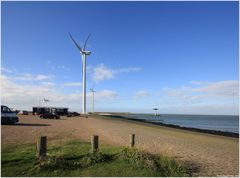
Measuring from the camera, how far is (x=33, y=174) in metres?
10.6

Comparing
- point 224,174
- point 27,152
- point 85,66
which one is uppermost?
point 85,66

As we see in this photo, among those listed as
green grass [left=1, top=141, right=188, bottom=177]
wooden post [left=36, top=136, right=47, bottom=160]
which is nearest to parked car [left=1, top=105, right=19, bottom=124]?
green grass [left=1, top=141, right=188, bottom=177]

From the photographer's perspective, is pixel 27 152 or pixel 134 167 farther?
pixel 27 152

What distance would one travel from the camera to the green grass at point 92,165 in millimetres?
10883

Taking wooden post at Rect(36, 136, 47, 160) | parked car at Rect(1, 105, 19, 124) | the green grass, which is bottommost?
the green grass

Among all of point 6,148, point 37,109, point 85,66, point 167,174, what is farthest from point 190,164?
point 37,109

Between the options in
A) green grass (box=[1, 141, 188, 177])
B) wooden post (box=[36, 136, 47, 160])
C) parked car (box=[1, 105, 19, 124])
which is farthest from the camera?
parked car (box=[1, 105, 19, 124])

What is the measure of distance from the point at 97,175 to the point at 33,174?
214 cm

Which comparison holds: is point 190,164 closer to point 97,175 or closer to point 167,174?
point 167,174

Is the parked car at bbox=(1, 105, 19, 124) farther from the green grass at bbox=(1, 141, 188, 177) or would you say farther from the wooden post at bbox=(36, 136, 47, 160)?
the wooden post at bbox=(36, 136, 47, 160)

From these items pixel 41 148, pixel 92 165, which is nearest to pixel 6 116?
pixel 41 148

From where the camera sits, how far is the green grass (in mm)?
10883

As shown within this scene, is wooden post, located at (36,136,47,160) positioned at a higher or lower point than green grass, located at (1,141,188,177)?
higher

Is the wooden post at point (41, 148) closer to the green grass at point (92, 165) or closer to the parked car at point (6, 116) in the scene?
the green grass at point (92, 165)
